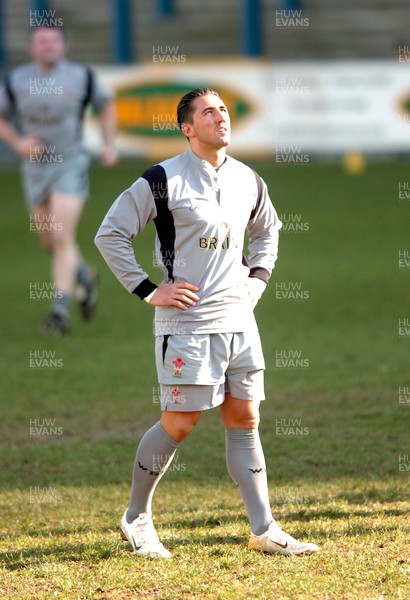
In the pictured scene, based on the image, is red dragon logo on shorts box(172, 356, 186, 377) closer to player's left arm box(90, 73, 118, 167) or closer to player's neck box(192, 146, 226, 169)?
player's neck box(192, 146, 226, 169)

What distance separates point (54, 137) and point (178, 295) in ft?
21.1

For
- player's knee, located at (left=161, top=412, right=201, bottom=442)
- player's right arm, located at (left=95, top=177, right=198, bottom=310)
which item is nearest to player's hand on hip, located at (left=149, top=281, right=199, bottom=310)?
player's right arm, located at (left=95, top=177, right=198, bottom=310)

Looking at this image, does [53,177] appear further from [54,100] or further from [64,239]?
[54,100]

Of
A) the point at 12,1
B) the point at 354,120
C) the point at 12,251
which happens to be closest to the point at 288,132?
the point at 354,120

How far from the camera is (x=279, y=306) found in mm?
12227

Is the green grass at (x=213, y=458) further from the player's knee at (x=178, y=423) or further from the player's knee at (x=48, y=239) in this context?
the player's knee at (x=48, y=239)

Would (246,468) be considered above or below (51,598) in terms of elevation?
above

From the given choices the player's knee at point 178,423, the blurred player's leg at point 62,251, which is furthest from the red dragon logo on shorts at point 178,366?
the blurred player's leg at point 62,251

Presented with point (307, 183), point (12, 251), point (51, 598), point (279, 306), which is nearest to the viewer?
point (51, 598)

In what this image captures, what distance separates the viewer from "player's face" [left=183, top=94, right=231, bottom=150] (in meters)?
4.89

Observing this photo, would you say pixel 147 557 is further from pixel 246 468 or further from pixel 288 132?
pixel 288 132

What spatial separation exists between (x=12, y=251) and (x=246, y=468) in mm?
11599

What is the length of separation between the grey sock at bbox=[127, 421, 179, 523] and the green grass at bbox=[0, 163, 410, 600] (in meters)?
0.19

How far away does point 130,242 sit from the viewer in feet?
16.1
